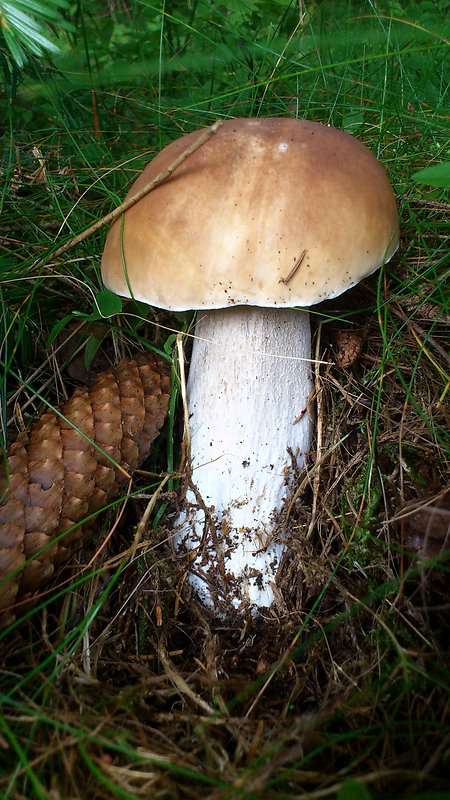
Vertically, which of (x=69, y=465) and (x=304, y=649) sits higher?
(x=69, y=465)

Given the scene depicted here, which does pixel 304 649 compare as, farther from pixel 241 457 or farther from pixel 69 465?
pixel 69 465

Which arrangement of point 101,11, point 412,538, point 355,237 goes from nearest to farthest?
point 355,237 → point 412,538 → point 101,11

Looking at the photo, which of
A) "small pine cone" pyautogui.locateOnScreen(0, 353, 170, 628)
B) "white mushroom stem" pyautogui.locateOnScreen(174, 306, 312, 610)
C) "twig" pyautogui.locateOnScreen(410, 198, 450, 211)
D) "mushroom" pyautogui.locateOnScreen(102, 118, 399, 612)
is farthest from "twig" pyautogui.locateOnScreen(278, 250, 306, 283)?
"twig" pyautogui.locateOnScreen(410, 198, 450, 211)

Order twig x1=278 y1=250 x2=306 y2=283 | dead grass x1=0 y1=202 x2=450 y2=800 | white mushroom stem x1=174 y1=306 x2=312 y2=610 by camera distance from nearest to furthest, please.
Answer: dead grass x1=0 y1=202 x2=450 y2=800
twig x1=278 y1=250 x2=306 y2=283
white mushroom stem x1=174 y1=306 x2=312 y2=610

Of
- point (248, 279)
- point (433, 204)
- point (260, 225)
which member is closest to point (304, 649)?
point (248, 279)

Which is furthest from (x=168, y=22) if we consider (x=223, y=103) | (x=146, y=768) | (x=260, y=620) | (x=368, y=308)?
(x=146, y=768)

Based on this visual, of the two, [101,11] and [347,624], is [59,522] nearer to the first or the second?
[347,624]

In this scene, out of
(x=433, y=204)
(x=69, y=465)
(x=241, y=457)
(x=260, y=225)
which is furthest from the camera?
(x=433, y=204)

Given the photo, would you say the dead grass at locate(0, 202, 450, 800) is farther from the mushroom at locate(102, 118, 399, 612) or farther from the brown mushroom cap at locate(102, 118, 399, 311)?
the brown mushroom cap at locate(102, 118, 399, 311)
